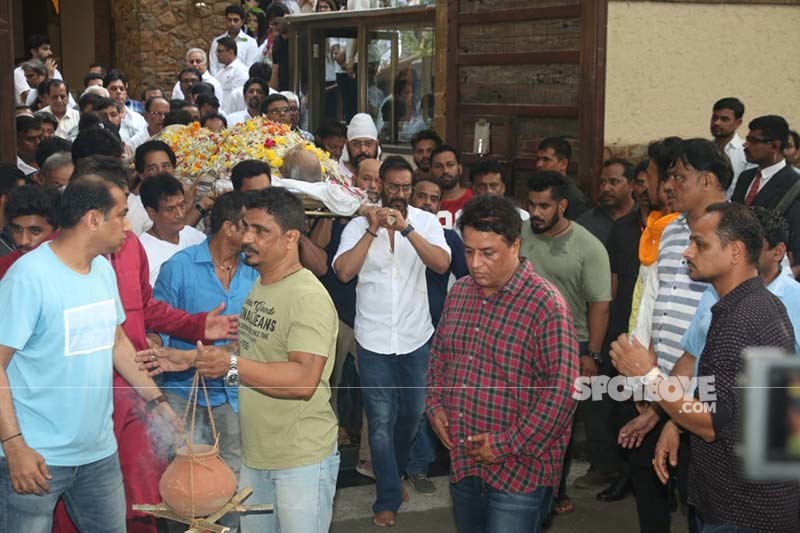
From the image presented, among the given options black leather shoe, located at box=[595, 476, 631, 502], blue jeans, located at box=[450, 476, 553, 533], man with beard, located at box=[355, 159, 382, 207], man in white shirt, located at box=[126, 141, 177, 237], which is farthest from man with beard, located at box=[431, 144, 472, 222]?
blue jeans, located at box=[450, 476, 553, 533]

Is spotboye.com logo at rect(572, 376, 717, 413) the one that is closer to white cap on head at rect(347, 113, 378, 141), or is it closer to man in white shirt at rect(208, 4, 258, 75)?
white cap on head at rect(347, 113, 378, 141)

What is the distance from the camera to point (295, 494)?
180 inches

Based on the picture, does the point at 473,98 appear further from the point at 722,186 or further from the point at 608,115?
the point at 722,186

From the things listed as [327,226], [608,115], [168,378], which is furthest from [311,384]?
[608,115]

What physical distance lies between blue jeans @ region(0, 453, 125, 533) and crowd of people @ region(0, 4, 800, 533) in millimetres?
10

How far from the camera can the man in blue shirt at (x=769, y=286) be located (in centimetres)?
467

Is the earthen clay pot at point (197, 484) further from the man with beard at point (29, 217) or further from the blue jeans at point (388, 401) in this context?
the blue jeans at point (388, 401)

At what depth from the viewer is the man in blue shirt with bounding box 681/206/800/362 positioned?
4.67 meters

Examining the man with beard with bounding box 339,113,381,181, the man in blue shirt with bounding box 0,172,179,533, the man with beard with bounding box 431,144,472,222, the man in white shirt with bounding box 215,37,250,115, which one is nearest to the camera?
the man in blue shirt with bounding box 0,172,179,533

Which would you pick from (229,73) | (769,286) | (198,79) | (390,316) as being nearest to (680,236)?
(769,286)

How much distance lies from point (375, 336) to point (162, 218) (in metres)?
1.49

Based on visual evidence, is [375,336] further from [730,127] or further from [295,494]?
[730,127]

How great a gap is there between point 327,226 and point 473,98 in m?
3.91

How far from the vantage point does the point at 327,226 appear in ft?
23.5
